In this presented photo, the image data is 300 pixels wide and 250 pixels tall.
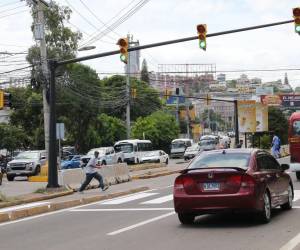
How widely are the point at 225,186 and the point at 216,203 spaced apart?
1.21ft

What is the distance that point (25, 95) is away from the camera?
223 feet

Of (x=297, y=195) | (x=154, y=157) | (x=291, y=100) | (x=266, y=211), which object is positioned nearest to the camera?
(x=266, y=211)

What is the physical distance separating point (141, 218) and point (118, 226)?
1332 mm

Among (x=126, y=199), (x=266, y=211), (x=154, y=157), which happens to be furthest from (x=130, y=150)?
(x=266, y=211)

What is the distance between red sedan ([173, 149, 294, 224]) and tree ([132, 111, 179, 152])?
200ft

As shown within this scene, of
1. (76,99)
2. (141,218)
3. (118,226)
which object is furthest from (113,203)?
(76,99)

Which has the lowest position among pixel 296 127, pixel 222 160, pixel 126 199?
pixel 126 199

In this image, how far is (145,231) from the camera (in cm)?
1170

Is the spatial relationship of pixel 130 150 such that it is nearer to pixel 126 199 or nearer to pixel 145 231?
pixel 126 199

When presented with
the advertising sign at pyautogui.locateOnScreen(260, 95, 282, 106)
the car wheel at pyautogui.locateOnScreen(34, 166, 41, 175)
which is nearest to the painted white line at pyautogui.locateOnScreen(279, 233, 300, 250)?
the car wheel at pyautogui.locateOnScreen(34, 166, 41, 175)

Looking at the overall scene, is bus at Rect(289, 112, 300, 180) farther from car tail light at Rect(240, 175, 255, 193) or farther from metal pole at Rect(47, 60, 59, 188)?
car tail light at Rect(240, 175, 255, 193)

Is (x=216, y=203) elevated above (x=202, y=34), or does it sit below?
below

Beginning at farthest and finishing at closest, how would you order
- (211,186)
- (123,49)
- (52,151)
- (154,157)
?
(154,157), (123,49), (52,151), (211,186)

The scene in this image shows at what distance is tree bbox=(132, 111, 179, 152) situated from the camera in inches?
2980
